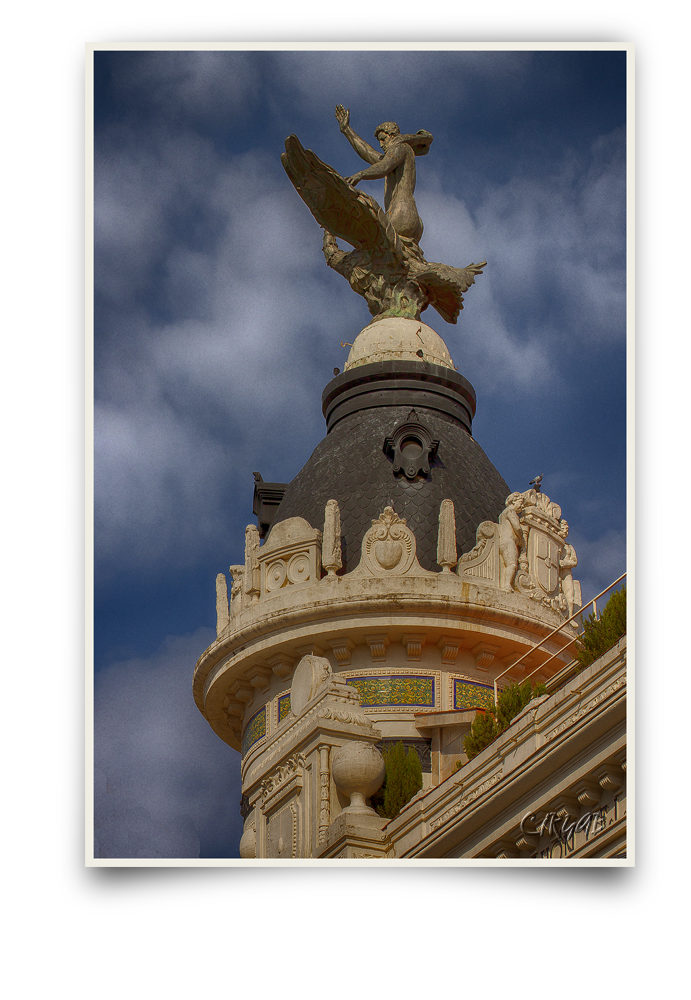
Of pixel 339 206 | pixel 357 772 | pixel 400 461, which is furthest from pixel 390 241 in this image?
pixel 357 772

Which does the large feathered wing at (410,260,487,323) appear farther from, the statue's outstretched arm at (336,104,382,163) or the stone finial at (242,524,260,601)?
the stone finial at (242,524,260,601)

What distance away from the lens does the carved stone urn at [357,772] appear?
26000 mm

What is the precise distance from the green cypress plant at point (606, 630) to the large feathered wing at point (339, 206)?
1520cm

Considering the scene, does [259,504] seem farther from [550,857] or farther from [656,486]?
[656,486]

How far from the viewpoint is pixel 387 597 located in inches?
1214

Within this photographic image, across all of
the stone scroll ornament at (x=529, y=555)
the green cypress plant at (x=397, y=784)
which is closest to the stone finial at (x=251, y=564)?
the stone scroll ornament at (x=529, y=555)

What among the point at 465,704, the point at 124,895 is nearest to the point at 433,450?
the point at 465,704

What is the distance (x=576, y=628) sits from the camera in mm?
32688

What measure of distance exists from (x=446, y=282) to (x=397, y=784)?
14.2 meters

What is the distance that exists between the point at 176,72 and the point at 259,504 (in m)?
15.0

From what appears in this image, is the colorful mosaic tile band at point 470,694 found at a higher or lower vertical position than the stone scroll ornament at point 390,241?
lower

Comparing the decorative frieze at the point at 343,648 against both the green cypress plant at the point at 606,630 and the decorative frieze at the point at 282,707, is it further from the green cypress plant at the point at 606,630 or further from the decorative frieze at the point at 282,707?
the green cypress plant at the point at 606,630

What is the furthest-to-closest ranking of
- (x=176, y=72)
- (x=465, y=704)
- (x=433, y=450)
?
(x=433, y=450) < (x=465, y=704) < (x=176, y=72)

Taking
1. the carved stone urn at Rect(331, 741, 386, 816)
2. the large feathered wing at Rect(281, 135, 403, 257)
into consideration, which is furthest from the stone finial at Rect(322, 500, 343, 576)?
the large feathered wing at Rect(281, 135, 403, 257)
